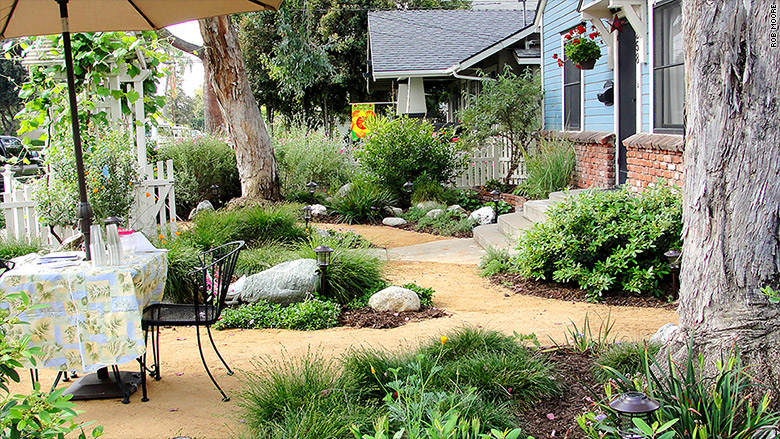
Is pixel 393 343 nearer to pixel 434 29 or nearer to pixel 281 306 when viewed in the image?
pixel 281 306

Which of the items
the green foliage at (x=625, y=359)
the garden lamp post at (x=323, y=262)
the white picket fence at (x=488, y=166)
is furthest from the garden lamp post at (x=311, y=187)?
the green foliage at (x=625, y=359)

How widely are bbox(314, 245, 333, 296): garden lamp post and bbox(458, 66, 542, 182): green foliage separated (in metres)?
7.75

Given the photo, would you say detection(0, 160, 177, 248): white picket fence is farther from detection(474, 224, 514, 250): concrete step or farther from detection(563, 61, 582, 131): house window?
detection(563, 61, 582, 131): house window

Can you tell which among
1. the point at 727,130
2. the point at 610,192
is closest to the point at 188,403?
the point at 727,130

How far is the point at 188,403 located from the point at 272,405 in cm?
97

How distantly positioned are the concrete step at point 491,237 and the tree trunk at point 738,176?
19.3 feet

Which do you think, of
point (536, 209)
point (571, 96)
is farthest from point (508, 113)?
point (536, 209)

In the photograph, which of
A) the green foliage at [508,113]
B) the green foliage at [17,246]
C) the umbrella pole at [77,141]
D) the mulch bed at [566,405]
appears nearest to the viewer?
the mulch bed at [566,405]

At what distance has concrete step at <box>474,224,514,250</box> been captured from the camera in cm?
988

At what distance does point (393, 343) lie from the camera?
5.54 meters

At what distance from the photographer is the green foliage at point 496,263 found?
27.8 ft

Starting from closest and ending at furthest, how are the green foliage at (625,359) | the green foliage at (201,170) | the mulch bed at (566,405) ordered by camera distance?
1. the mulch bed at (566,405)
2. the green foliage at (625,359)
3. the green foliage at (201,170)

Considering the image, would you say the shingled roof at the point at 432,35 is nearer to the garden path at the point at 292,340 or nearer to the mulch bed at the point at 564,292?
the garden path at the point at 292,340

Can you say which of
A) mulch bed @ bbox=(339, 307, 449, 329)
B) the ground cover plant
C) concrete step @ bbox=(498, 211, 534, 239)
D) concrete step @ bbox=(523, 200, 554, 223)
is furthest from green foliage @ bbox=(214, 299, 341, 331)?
concrete step @ bbox=(523, 200, 554, 223)
